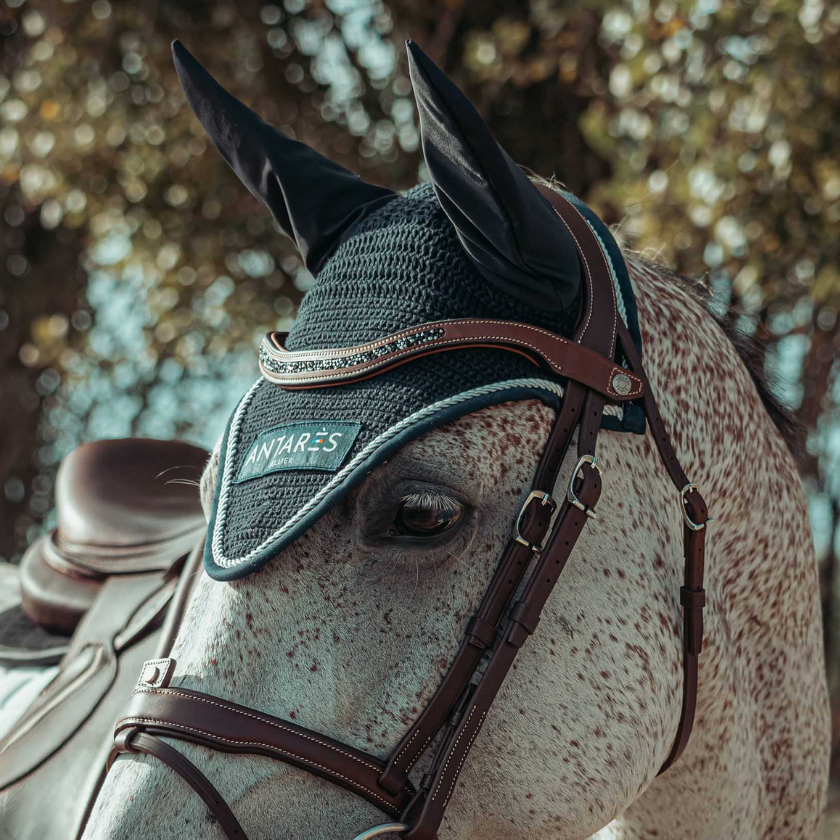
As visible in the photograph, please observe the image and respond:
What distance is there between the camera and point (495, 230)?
4.34 ft

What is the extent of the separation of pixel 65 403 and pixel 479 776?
8800 mm

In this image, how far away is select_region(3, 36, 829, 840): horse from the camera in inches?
49.1

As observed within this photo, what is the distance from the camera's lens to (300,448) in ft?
4.30

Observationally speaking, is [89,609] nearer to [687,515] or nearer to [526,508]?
[526,508]

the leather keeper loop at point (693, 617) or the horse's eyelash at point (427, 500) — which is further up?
the horse's eyelash at point (427, 500)

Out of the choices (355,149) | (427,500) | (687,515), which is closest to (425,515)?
(427,500)

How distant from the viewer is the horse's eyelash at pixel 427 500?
129 cm

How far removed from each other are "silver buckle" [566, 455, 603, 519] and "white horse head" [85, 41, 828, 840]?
2 cm

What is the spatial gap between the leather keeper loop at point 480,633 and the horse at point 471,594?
18 mm

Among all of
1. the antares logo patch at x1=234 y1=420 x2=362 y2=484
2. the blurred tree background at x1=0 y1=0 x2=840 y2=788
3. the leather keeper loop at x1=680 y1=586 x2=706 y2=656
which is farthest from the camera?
the blurred tree background at x1=0 y1=0 x2=840 y2=788

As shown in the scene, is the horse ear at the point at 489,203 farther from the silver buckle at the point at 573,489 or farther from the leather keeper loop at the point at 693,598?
the leather keeper loop at the point at 693,598

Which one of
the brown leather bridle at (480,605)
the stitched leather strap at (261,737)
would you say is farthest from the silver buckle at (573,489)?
the stitched leather strap at (261,737)

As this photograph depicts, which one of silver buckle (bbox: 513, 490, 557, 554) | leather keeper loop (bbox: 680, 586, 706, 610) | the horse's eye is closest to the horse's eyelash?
the horse's eye

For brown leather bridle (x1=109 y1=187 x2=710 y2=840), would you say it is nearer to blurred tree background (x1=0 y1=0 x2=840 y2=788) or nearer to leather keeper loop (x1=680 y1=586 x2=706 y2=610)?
leather keeper loop (x1=680 y1=586 x2=706 y2=610)
